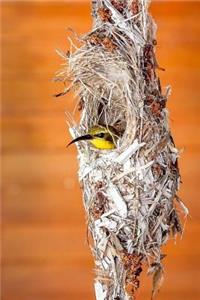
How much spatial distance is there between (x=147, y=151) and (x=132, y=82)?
0.45 ft

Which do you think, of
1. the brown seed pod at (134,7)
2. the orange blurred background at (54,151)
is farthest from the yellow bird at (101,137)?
the orange blurred background at (54,151)

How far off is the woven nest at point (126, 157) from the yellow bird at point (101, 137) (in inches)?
0.8

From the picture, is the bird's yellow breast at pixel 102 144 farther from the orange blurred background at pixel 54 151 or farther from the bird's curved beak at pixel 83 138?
the orange blurred background at pixel 54 151

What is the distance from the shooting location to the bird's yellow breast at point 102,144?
4.70ft

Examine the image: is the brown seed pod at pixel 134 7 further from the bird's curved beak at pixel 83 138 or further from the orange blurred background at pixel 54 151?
the orange blurred background at pixel 54 151

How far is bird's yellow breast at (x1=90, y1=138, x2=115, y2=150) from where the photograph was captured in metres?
1.43

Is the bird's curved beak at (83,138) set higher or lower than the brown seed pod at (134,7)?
lower

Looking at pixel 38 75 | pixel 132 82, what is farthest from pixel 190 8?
pixel 132 82

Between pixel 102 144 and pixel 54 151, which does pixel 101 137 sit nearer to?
pixel 102 144

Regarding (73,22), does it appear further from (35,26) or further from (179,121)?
(179,121)

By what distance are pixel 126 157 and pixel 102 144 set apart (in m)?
0.06

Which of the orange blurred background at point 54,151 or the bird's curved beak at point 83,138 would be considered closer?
the bird's curved beak at point 83,138

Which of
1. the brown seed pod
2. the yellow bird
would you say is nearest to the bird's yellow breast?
the yellow bird

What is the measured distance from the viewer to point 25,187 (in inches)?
100
